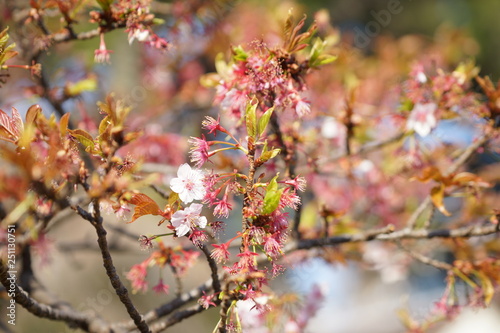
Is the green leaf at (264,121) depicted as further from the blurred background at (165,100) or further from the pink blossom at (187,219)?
the blurred background at (165,100)

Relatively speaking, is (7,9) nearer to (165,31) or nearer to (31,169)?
(165,31)

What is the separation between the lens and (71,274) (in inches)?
94.0

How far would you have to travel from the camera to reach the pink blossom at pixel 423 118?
127 centimetres

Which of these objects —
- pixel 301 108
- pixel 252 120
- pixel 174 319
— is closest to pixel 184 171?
pixel 252 120

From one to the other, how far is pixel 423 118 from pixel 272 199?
0.76 metres

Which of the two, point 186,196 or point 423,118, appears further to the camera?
point 423,118

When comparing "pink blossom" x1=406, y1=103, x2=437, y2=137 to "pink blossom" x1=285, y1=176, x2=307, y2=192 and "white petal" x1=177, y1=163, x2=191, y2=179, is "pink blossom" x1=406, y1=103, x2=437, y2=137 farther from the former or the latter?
"white petal" x1=177, y1=163, x2=191, y2=179

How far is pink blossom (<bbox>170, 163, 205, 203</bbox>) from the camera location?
809 mm

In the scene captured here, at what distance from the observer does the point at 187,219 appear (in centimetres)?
79

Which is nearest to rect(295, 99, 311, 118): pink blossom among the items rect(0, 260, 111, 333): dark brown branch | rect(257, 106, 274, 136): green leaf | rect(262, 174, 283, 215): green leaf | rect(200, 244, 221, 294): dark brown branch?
rect(257, 106, 274, 136): green leaf

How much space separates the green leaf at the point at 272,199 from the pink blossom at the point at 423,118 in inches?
28.5

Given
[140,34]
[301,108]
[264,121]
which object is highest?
[140,34]

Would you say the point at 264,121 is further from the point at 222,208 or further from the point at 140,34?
the point at 140,34

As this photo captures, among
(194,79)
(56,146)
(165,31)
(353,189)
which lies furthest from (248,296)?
(194,79)
